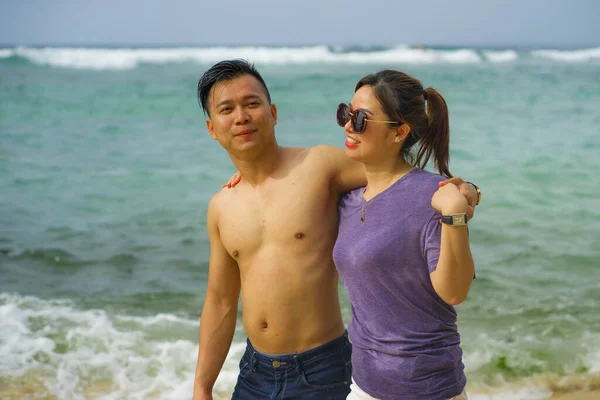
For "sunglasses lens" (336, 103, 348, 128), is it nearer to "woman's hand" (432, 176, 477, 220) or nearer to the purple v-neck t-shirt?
the purple v-neck t-shirt

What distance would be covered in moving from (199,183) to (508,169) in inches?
176

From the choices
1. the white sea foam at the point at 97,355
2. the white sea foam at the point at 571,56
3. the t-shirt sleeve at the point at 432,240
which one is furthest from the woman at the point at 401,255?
the white sea foam at the point at 571,56

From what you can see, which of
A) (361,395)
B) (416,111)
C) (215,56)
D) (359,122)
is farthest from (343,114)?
(215,56)

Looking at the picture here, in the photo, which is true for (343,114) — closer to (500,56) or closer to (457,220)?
(457,220)

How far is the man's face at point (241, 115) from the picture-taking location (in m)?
2.63

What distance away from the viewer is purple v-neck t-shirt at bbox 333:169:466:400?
2123 mm

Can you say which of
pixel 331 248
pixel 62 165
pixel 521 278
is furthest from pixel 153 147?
pixel 331 248

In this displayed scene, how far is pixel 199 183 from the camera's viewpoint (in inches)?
392

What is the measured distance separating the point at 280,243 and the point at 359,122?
63 centimetres

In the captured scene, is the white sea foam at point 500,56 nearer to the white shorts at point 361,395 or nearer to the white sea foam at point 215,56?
the white sea foam at point 215,56

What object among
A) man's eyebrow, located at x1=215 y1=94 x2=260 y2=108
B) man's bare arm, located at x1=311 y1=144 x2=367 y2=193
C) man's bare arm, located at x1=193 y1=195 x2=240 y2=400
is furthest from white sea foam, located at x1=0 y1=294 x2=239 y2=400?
man's eyebrow, located at x1=215 y1=94 x2=260 y2=108

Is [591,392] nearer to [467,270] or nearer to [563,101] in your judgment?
[467,270]

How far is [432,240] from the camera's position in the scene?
6.79 ft

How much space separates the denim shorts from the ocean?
1.98m
